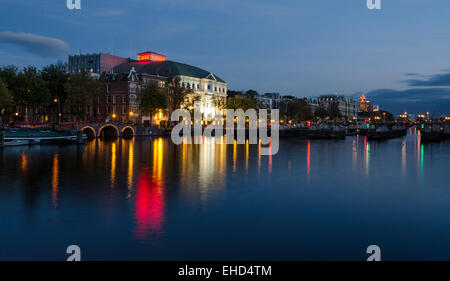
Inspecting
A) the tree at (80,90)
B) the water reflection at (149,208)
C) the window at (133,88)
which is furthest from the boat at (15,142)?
the window at (133,88)

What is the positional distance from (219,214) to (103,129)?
7998 cm

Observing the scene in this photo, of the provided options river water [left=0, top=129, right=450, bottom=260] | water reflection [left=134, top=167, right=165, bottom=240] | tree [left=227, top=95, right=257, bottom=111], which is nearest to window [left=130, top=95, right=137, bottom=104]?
tree [left=227, top=95, right=257, bottom=111]

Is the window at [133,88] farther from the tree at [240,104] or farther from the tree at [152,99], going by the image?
the tree at [240,104]

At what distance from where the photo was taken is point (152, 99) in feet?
320

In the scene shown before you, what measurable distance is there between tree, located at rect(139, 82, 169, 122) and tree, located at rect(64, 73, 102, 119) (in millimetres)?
11170

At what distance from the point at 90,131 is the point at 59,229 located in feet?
242

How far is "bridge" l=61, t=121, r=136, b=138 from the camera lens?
81.3 m

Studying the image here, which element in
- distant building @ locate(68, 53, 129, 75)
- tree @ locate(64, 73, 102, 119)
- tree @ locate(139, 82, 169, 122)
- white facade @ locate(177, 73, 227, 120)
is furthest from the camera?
distant building @ locate(68, 53, 129, 75)

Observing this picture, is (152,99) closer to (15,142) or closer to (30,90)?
(30,90)

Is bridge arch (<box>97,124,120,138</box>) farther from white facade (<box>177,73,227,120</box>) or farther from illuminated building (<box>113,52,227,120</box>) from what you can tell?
white facade (<box>177,73,227,120</box>)

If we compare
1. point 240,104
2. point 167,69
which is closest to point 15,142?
point 167,69

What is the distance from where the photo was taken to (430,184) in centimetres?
3033

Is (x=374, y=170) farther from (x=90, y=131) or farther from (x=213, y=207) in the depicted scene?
(x=90, y=131)

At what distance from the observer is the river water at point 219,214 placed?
13.9m
